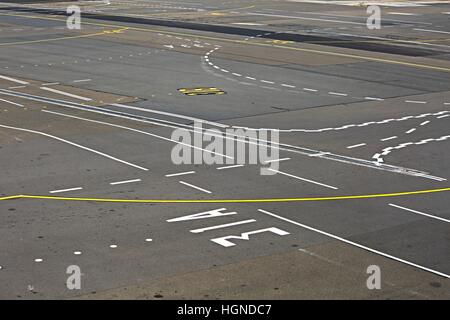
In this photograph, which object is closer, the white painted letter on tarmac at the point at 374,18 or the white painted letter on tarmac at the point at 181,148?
the white painted letter on tarmac at the point at 181,148

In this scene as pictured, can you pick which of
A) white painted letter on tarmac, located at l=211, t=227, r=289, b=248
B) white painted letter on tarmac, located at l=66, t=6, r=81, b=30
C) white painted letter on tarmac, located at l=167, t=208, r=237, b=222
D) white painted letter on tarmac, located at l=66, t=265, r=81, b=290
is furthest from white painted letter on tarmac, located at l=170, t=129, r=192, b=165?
white painted letter on tarmac, located at l=66, t=6, r=81, b=30

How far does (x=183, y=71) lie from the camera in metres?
55.4

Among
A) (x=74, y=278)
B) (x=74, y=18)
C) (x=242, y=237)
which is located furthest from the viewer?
(x=74, y=18)

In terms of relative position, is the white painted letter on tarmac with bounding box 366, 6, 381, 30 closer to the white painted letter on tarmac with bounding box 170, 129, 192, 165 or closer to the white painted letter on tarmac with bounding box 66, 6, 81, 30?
the white painted letter on tarmac with bounding box 66, 6, 81, 30

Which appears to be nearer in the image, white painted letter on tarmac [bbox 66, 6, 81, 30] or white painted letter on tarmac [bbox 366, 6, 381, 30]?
white painted letter on tarmac [bbox 66, 6, 81, 30]

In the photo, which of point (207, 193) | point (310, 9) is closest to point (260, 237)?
point (207, 193)

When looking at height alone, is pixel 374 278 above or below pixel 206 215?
below

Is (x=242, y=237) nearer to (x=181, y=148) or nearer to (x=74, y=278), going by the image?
(x=74, y=278)

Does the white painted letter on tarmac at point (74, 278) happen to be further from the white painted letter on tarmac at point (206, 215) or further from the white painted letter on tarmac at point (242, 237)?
the white painted letter on tarmac at point (206, 215)

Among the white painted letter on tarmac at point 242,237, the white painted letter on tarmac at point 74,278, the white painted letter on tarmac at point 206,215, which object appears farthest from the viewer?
the white painted letter on tarmac at point 206,215

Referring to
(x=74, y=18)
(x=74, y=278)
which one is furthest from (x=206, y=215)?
(x=74, y=18)

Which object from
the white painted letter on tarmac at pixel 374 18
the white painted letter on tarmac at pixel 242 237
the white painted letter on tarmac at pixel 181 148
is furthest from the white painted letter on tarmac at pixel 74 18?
the white painted letter on tarmac at pixel 242 237

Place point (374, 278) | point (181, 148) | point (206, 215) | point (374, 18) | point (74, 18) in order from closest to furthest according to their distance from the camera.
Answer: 1. point (374, 278)
2. point (206, 215)
3. point (181, 148)
4. point (74, 18)
5. point (374, 18)

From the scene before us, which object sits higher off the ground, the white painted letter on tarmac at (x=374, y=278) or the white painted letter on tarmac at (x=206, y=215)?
the white painted letter on tarmac at (x=206, y=215)
